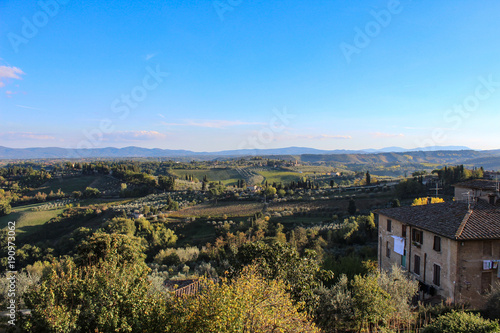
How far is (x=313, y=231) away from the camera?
114 ft

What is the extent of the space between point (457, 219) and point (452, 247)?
6.92ft

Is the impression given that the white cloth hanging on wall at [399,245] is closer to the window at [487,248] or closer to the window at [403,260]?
the window at [403,260]

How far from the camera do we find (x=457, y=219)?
52.9 ft

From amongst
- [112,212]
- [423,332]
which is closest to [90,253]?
[423,332]

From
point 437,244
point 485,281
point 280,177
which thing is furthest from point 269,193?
point 485,281

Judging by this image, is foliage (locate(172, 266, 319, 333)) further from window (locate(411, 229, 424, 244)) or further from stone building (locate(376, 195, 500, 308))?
window (locate(411, 229, 424, 244))

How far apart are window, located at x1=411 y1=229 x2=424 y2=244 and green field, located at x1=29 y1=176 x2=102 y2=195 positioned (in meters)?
83.1

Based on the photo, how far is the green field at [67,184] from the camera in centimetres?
7825

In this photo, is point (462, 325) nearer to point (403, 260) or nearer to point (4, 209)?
point (403, 260)

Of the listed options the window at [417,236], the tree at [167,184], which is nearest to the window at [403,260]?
the window at [417,236]

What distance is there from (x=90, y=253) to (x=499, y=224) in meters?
23.1

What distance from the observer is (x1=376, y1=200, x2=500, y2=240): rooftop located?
14.7 m

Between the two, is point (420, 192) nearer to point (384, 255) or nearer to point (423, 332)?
point (384, 255)

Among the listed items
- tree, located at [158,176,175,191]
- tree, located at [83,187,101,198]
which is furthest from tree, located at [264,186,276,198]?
tree, located at [83,187,101,198]
